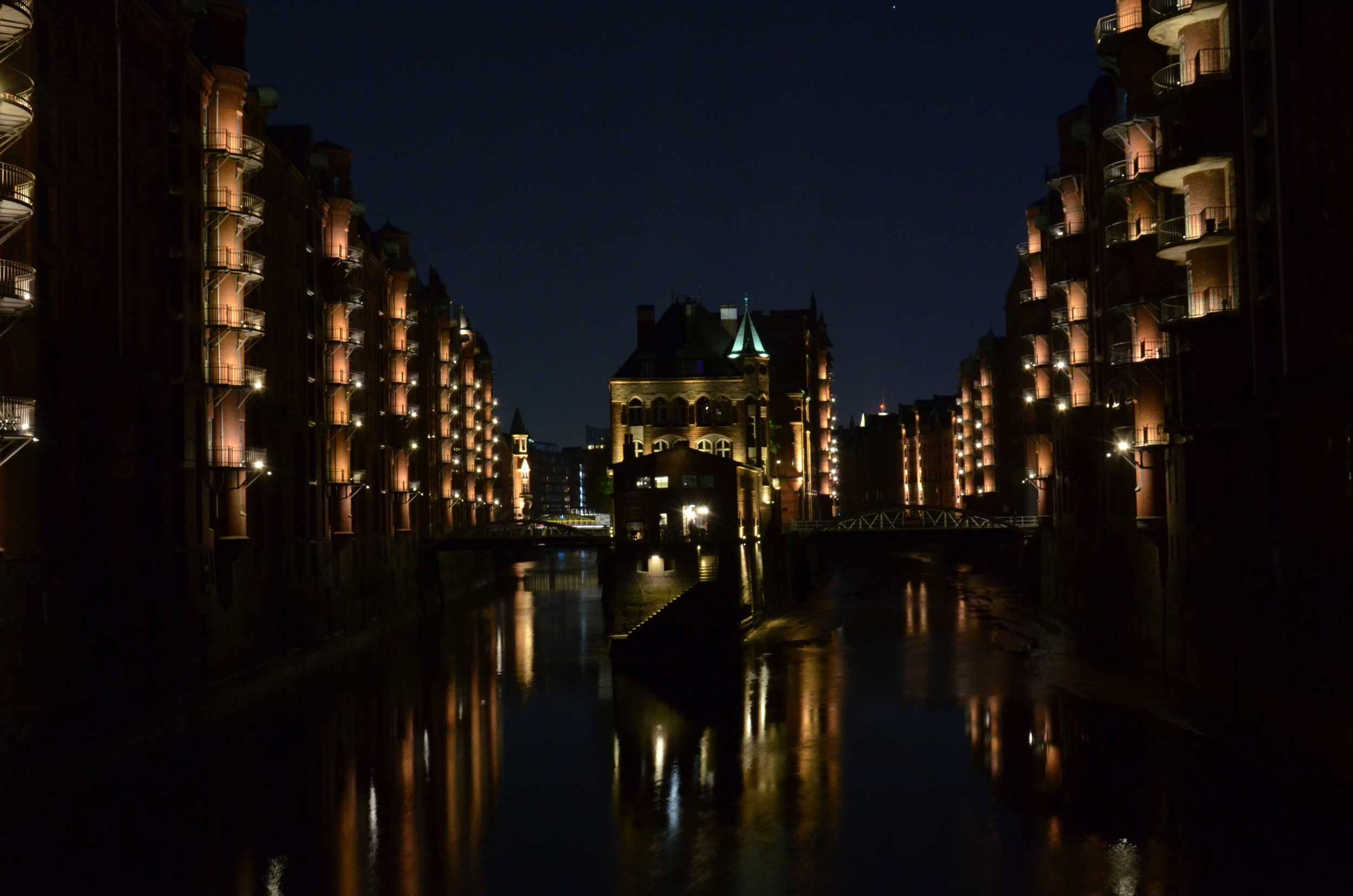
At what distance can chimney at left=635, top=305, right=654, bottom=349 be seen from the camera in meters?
100

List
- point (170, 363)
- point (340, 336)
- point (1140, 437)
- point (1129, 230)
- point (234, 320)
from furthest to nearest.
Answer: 1. point (340, 336)
2. point (1129, 230)
3. point (234, 320)
4. point (1140, 437)
5. point (170, 363)

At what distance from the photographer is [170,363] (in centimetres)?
4134

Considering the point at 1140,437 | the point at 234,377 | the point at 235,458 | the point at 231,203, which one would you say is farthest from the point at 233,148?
the point at 1140,437

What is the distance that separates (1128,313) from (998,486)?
71695 millimetres

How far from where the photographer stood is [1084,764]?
34000 millimetres

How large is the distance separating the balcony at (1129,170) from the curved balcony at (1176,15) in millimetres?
3925

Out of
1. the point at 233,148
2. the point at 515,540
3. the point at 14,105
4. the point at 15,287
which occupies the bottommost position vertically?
the point at 515,540

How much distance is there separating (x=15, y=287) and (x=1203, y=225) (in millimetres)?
30453

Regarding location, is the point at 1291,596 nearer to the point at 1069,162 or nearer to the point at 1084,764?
the point at 1084,764

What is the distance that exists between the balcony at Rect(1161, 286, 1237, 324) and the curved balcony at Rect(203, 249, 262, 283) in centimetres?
2943

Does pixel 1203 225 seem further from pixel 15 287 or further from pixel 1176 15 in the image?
pixel 15 287

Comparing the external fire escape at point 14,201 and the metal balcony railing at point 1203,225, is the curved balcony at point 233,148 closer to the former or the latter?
the external fire escape at point 14,201

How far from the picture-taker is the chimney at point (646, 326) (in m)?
100

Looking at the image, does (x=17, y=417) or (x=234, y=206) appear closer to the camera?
(x=17, y=417)
